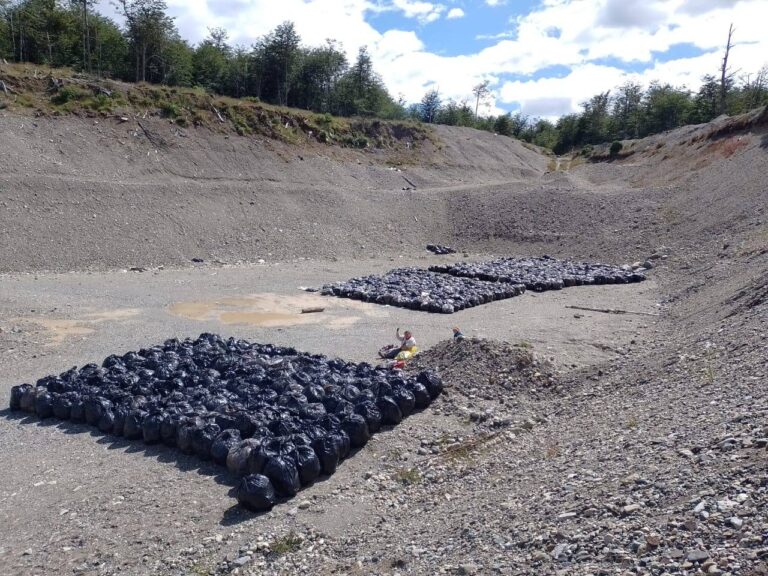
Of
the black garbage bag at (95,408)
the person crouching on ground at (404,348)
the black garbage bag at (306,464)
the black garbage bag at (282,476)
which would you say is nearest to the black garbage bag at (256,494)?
the black garbage bag at (282,476)

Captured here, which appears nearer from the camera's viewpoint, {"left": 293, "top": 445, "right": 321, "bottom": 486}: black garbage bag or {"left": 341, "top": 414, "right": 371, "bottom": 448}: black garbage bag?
{"left": 293, "top": 445, "right": 321, "bottom": 486}: black garbage bag

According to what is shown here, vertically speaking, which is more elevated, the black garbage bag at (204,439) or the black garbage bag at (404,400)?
the black garbage bag at (404,400)

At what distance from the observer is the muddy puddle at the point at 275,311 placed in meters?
13.9

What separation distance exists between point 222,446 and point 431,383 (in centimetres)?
302

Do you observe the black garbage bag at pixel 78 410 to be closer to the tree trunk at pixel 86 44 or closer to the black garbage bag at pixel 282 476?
the black garbage bag at pixel 282 476

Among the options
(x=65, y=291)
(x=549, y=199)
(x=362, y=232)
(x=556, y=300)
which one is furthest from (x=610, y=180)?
(x=65, y=291)

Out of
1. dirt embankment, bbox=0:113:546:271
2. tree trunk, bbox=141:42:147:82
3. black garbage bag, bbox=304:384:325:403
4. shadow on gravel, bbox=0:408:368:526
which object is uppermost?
tree trunk, bbox=141:42:147:82

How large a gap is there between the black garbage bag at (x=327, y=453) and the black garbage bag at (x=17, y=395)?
4.25 meters

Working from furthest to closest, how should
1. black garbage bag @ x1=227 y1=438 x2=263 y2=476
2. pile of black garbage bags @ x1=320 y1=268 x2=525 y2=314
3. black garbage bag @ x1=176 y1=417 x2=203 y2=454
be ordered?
pile of black garbage bags @ x1=320 y1=268 x2=525 y2=314
black garbage bag @ x1=176 y1=417 x2=203 y2=454
black garbage bag @ x1=227 y1=438 x2=263 y2=476

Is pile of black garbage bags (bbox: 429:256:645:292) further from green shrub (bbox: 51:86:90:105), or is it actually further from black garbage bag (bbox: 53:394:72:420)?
green shrub (bbox: 51:86:90:105)

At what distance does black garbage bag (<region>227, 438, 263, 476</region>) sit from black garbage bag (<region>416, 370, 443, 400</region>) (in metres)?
2.76

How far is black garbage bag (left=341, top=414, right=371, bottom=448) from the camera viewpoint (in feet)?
23.7

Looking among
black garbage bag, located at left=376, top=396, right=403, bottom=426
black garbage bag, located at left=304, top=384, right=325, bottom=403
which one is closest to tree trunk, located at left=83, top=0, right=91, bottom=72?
black garbage bag, located at left=304, top=384, right=325, bottom=403

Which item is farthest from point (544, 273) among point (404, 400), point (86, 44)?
point (86, 44)
